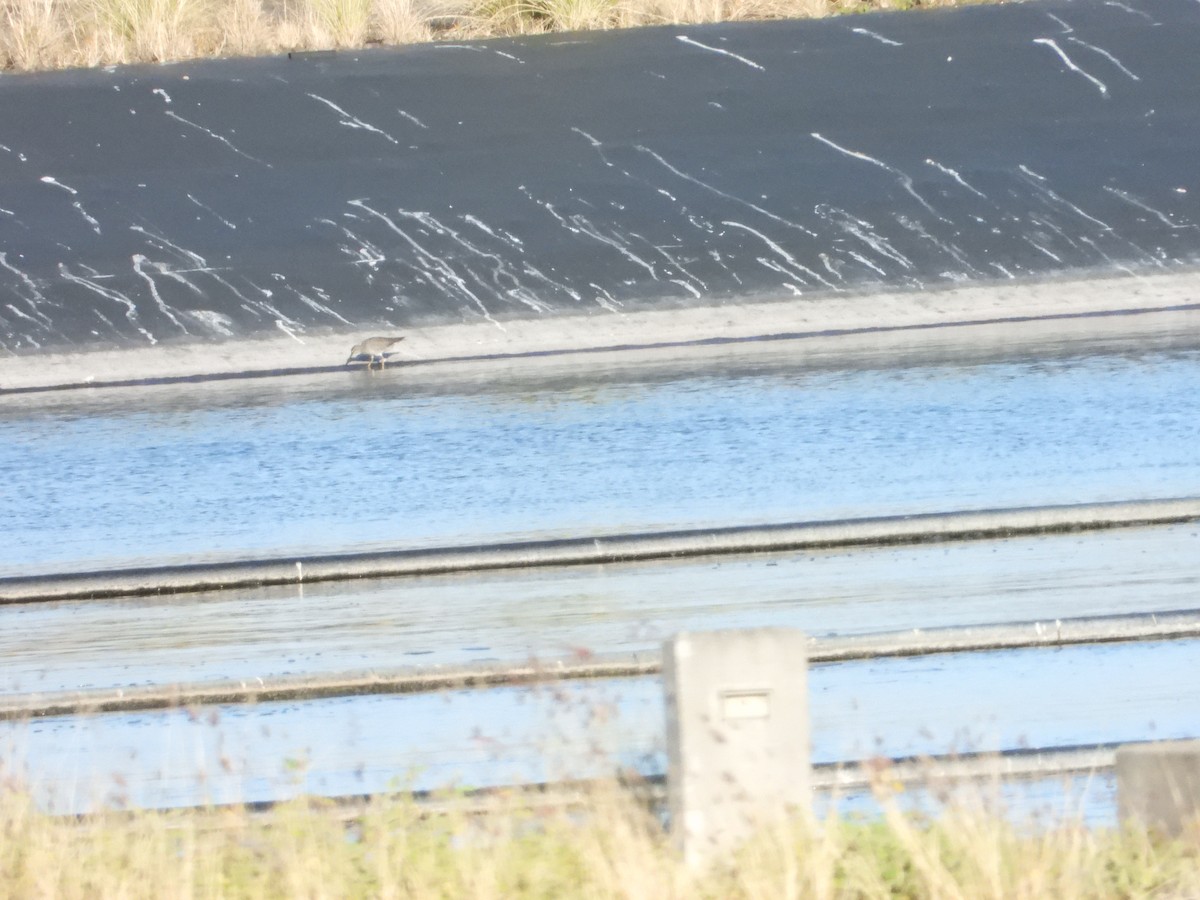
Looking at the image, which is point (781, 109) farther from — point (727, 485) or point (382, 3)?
point (727, 485)

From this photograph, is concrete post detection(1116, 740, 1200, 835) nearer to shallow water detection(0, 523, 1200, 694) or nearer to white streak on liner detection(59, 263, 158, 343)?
shallow water detection(0, 523, 1200, 694)

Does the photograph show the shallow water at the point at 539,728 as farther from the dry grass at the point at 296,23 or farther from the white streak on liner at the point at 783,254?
the dry grass at the point at 296,23

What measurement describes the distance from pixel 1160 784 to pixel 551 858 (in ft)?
4.20

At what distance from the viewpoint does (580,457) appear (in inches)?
428

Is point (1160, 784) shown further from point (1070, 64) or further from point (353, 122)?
point (1070, 64)

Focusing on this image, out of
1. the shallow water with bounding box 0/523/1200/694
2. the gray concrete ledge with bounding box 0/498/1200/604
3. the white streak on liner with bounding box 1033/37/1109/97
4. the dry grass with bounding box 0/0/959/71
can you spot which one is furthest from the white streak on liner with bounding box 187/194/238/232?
the shallow water with bounding box 0/523/1200/694

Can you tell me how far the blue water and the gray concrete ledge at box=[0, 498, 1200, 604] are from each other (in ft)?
1.22

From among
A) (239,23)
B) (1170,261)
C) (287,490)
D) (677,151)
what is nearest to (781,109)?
(677,151)

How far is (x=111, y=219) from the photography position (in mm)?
17547

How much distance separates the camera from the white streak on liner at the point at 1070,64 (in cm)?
1845

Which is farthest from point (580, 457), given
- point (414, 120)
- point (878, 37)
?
point (878, 37)

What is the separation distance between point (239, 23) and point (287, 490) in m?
11.2

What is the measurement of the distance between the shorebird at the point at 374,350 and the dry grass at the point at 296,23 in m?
5.39

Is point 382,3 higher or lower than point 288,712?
higher
